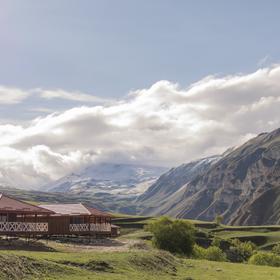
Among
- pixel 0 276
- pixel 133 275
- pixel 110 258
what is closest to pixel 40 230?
pixel 110 258

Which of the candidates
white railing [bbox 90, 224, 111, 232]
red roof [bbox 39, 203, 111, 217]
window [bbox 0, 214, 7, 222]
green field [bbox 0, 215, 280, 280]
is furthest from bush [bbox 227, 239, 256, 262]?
window [bbox 0, 214, 7, 222]

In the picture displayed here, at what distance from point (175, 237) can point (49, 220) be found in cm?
2087

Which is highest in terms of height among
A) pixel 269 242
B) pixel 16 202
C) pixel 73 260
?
pixel 16 202

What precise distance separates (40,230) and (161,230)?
19.9 metres

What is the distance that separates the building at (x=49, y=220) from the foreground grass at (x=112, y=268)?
22848 mm

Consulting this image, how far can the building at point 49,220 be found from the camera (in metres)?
66.9

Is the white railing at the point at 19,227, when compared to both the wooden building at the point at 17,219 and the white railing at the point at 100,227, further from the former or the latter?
the white railing at the point at 100,227

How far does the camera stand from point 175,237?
77.0m

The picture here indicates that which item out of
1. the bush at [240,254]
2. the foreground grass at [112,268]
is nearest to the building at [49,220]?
the foreground grass at [112,268]

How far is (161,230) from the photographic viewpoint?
77562 mm

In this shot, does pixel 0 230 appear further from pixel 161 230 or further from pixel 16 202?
pixel 161 230

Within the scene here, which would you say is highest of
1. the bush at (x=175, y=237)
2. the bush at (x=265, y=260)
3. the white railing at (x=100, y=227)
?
the white railing at (x=100, y=227)

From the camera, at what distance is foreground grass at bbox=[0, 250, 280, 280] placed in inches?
1321

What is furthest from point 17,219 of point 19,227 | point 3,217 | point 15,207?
point 19,227
